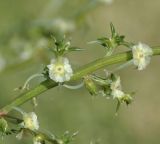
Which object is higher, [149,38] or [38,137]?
[149,38]

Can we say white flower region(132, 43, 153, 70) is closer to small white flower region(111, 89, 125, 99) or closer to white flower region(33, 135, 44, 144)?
small white flower region(111, 89, 125, 99)

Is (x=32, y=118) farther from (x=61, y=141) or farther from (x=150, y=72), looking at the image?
(x=150, y=72)

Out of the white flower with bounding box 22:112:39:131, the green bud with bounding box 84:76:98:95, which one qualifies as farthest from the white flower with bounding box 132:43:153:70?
the white flower with bounding box 22:112:39:131

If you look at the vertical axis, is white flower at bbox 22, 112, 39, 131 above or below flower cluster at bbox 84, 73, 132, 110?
below

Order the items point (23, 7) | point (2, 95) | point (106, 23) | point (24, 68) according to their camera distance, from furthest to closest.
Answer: point (106, 23) < point (23, 7) < point (2, 95) < point (24, 68)

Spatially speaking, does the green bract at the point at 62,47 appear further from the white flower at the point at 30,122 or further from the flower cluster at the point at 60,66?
the white flower at the point at 30,122

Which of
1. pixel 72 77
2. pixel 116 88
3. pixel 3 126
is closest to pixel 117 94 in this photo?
pixel 116 88

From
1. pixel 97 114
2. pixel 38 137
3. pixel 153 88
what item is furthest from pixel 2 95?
pixel 38 137

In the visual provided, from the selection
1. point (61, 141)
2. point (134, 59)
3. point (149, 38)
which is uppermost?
point (149, 38)
